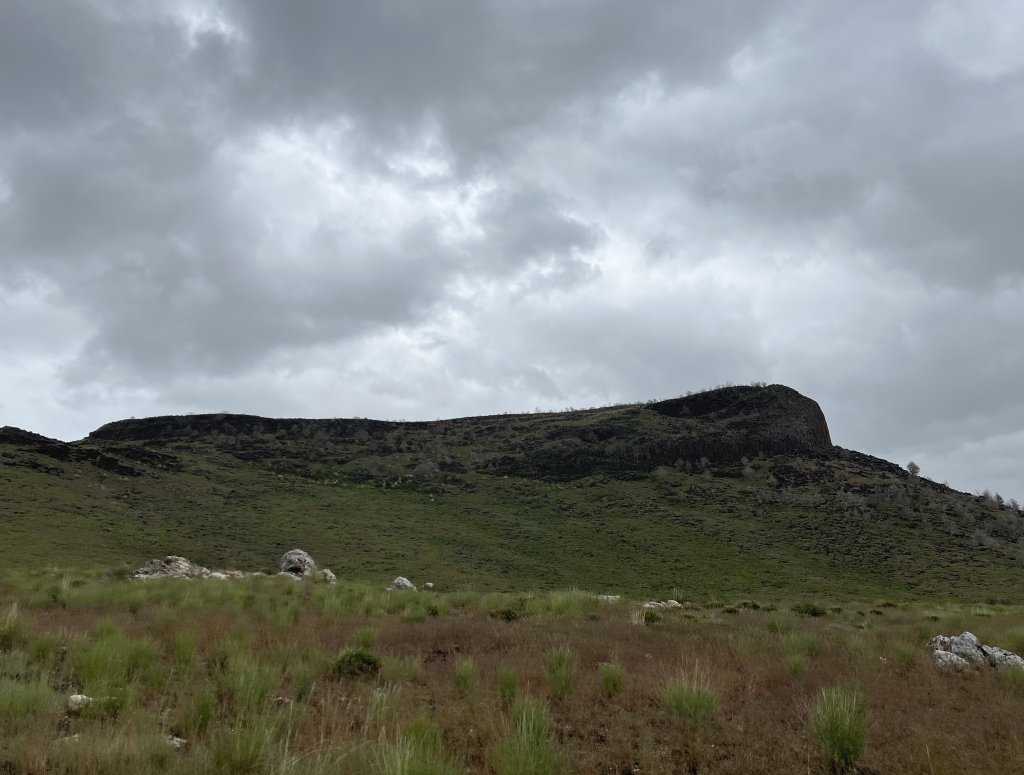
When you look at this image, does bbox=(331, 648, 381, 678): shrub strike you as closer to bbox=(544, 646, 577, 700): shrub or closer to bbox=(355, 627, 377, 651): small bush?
bbox=(355, 627, 377, 651): small bush

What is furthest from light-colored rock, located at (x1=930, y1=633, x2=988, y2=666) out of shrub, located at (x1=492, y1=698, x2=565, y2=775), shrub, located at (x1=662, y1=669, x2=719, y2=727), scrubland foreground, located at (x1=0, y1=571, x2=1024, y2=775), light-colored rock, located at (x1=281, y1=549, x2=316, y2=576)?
light-colored rock, located at (x1=281, y1=549, x2=316, y2=576)

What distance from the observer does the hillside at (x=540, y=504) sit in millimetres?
49031

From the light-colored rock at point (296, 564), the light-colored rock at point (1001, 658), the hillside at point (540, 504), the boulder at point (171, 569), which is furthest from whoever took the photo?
the hillside at point (540, 504)

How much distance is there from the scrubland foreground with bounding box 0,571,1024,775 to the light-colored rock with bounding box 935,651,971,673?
0.27 metres

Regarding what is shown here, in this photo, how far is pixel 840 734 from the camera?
616cm

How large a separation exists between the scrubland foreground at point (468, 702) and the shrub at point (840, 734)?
21 mm

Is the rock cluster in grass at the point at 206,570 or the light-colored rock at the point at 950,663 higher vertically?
the light-colored rock at the point at 950,663

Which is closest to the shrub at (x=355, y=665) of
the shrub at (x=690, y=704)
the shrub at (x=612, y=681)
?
the shrub at (x=612, y=681)

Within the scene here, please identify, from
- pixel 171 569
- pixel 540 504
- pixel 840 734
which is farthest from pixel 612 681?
pixel 540 504

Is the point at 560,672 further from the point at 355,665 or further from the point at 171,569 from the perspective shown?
the point at 171,569

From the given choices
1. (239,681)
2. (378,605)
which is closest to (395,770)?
(239,681)

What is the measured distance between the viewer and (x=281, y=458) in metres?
94.4

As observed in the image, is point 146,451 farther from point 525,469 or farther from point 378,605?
point 378,605

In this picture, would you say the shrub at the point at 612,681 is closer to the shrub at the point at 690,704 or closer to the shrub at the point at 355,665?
the shrub at the point at 690,704
